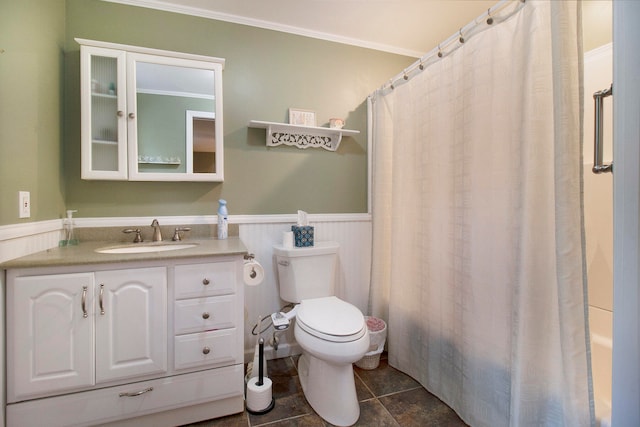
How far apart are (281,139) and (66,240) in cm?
139

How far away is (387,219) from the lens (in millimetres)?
2043

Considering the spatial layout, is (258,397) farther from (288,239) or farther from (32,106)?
(32,106)

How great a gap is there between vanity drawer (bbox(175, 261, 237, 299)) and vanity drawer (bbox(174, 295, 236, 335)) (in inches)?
1.3

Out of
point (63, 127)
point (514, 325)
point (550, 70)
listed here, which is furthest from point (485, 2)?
point (63, 127)

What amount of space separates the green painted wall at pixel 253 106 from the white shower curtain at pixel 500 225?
0.57 metres

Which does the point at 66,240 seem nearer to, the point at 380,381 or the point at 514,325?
the point at 380,381

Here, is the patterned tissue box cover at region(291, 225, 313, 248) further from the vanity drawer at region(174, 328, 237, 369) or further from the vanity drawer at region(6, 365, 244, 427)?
the vanity drawer at region(6, 365, 244, 427)

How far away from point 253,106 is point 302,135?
39cm

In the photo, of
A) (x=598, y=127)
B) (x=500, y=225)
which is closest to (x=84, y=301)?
(x=500, y=225)

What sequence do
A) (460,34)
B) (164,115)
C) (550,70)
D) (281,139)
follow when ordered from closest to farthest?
1. (550,70)
2. (460,34)
3. (164,115)
4. (281,139)

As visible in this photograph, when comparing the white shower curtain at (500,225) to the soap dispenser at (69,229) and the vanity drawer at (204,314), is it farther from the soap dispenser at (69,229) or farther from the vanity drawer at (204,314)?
the soap dispenser at (69,229)

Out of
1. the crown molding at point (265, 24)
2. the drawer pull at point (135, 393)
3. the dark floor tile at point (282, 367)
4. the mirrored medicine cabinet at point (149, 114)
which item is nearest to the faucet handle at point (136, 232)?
the mirrored medicine cabinet at point (149, 114)

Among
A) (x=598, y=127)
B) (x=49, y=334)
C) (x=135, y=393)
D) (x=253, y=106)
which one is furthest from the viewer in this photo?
(x=253, y=106)

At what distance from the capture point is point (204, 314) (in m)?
1.36
